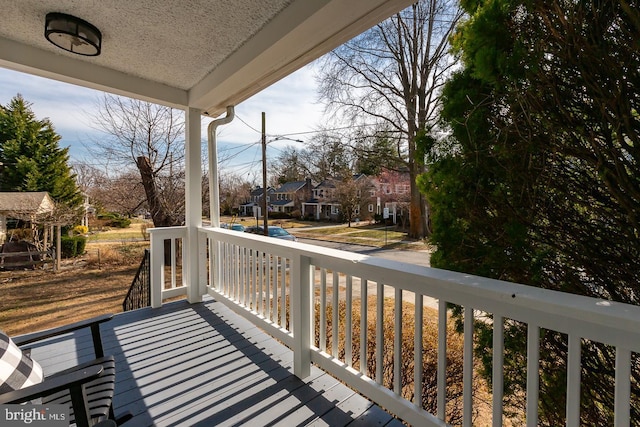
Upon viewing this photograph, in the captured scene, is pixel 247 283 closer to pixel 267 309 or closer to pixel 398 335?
pixel 267 309

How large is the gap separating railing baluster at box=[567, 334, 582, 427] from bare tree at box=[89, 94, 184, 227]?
790 centimetres

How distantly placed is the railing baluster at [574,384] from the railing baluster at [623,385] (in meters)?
0.10

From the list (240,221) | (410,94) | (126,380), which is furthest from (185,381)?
(410,94)

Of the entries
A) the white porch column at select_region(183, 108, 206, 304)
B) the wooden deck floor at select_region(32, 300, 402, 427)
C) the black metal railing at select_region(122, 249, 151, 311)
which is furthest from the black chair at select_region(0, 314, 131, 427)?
the black metal railing at select_region(122, 249, 151, 311)

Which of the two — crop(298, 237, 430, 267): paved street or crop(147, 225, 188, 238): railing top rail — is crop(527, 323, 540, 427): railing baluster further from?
crop(147, 225, 188, 238): railing top rail

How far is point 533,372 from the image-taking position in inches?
46.2

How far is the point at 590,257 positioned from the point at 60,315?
297 inches

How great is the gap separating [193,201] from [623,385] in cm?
393

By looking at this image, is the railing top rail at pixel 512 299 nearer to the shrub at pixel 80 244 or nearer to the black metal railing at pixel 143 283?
the black metal railing at pixel 143 283

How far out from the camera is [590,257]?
137cm

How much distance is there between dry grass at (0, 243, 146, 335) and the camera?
5487 mm

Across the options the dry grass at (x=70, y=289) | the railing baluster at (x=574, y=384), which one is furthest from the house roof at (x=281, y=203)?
the dry grass at (x=70, y=289)

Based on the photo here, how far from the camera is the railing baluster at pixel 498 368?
128 centimetres

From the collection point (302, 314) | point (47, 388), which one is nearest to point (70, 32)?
point (47, 388)
